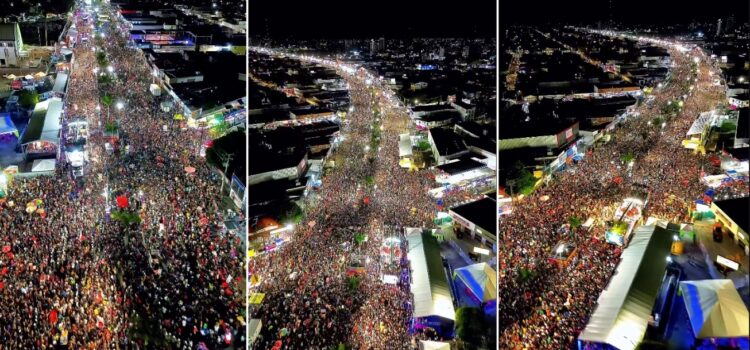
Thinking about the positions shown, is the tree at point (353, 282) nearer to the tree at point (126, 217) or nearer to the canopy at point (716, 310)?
the tree at point (126, 217)

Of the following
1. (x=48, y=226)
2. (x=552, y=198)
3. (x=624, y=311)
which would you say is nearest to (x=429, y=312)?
(x=624, y=311)

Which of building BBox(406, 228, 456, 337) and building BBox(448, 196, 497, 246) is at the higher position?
building BBox(448, 196, 497, 246)

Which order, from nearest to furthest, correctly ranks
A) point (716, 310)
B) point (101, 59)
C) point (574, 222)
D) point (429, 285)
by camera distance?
point (716, 310), point (429, 285), point (574, 222), point (101, 59)

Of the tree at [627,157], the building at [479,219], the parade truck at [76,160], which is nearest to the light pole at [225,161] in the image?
the parade truck at [76,160]

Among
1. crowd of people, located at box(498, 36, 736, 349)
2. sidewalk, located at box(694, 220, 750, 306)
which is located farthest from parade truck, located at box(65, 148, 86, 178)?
sidewalk, located at box(694, 220, 750, 306)

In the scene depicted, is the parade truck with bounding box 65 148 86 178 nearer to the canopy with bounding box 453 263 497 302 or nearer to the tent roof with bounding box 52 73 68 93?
the tent roof with bounding box 52 73 68 93

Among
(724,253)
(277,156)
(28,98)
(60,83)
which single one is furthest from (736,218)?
(60,83)

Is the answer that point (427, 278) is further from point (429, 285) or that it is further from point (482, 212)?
point (482, 212)
